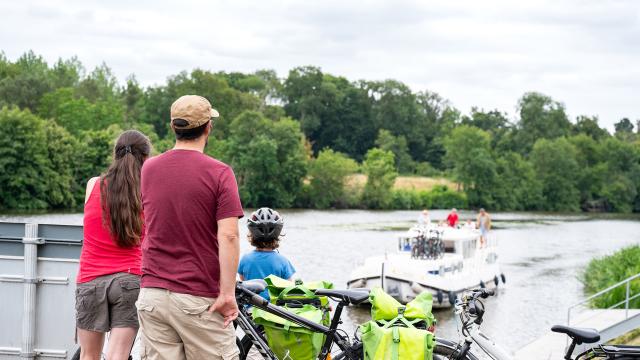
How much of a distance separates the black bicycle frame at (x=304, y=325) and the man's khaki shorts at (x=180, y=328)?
89 cm

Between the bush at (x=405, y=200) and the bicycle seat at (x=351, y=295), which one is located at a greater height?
the bicycle seat at (x=351, y=295)

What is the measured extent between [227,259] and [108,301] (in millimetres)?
1294

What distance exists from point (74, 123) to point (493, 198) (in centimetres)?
4816

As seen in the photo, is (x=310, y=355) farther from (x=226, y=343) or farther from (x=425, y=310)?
(x=226, y=343)

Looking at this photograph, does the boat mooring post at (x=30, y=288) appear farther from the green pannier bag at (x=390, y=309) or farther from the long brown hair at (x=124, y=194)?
the green pannier bag at (x=390, y=309)

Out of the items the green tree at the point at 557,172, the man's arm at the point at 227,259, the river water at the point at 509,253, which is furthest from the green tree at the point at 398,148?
the man's arm at the point at 227,259

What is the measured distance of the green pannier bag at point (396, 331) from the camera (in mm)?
6164

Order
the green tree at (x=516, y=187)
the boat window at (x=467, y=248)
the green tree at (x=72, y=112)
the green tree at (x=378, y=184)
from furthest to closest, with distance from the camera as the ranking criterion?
the green tree at (x=516, y=187)
the green tree at (x=72, y=112)
the green tree at (x=378, y=184)
the boat window at (x=467, y=248)

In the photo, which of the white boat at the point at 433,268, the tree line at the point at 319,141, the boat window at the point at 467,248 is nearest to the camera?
the white boat at the point at 433,268

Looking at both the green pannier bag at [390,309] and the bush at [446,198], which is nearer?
the green pannier bag at [390,309]

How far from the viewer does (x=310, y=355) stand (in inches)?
250

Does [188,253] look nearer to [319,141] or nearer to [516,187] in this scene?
[516,187]

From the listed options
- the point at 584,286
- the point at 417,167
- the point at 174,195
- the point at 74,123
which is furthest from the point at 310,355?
the point at 417,167

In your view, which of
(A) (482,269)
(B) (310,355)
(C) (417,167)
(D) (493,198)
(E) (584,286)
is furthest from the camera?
(C) (417,167)
